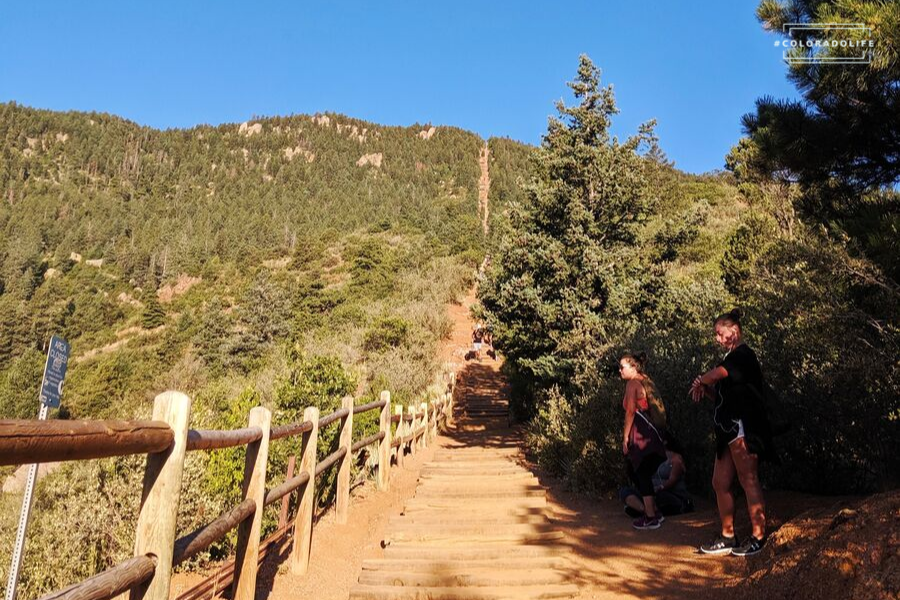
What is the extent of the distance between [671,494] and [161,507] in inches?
194

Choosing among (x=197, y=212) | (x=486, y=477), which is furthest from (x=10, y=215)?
(x=486, y=477)

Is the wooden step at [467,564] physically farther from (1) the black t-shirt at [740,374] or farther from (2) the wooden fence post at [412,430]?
(2) the wooden fence post at [412,430]

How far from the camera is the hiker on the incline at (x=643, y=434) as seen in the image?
5.06 m

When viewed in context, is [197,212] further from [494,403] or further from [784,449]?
[784,449]

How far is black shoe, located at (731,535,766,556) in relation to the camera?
3.72 meters

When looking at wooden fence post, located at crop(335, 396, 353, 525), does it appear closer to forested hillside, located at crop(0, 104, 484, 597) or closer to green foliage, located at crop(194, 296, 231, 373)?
forested hillside, located at crop(0, 104, 484, 597)

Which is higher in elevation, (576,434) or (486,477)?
(576,434)

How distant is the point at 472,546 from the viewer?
450 cm

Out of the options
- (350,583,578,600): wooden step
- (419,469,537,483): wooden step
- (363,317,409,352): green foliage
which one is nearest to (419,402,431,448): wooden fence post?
(419,469,537,483): wooden step

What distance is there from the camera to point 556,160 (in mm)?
11828

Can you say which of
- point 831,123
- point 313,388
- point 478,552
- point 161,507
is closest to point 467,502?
point 478,552

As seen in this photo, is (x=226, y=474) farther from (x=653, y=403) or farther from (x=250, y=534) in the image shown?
(x=653, y=403)

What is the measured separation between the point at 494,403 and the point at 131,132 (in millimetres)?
138976

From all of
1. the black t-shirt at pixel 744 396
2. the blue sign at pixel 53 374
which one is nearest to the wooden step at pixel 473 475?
the black t-shirt at pixel 744 396
